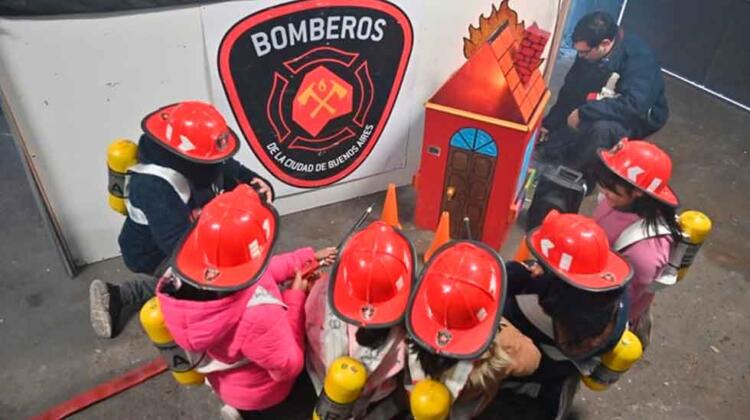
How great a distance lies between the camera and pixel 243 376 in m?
2.09

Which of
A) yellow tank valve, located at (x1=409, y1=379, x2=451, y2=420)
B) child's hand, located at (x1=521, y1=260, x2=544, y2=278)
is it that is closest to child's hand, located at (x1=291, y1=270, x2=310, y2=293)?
yellow tank valve, located at (x1=409, y1=379, x2=451, y2=420)

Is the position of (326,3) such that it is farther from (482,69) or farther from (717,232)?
(717,232)

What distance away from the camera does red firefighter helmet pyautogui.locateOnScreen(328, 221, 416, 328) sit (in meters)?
1.88

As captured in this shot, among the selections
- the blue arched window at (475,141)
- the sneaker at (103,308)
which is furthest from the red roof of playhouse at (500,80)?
the sneaker at (103,308)

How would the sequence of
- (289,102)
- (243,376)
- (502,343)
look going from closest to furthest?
(502,343)
(243,376)
(289,102)

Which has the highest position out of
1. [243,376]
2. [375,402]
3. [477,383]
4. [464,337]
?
A: [464,337]

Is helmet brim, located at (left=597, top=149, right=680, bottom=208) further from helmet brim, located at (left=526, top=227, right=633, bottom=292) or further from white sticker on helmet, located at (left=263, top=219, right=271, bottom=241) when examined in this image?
white sticker on helmet, located at (left=263, top=219, right=271, bottom=241)

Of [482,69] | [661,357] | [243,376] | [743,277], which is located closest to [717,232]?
[743,277]

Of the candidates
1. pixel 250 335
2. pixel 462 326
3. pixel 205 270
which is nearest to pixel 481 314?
pixel 462 326

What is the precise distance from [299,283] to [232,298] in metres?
0.48

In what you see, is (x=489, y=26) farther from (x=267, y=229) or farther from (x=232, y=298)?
(x=232, y=298)

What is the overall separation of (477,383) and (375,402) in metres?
0.54

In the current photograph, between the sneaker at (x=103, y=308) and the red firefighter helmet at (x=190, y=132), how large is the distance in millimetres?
1057

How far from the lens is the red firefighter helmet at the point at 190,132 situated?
2.24 m
